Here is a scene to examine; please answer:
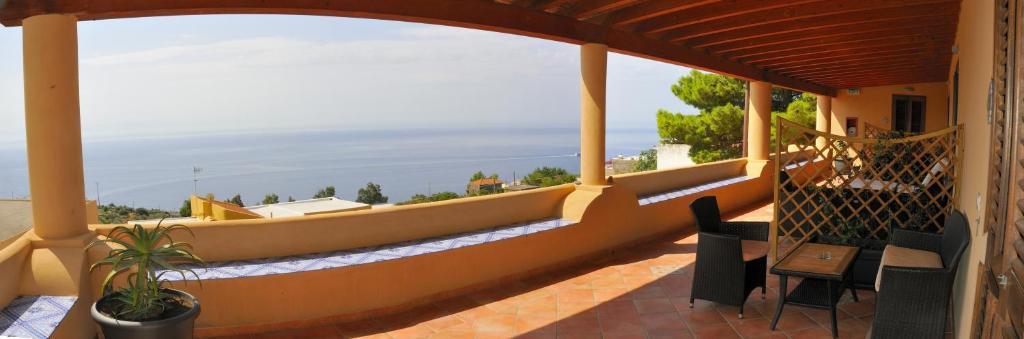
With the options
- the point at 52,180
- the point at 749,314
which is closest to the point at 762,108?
the point at 749,314

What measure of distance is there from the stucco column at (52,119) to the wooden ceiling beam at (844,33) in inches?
257

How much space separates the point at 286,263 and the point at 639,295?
9.48 ft

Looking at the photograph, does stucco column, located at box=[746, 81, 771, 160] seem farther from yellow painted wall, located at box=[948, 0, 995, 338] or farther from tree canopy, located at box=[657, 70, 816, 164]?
tree canopy, located at box=[657, 70, 816, 164]

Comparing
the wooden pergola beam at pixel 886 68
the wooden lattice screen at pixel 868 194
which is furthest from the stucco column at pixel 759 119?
the wooden lattice screen at pixel 868 194

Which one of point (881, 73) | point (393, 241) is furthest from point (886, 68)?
point (393, 241)

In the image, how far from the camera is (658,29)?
6.42 metres

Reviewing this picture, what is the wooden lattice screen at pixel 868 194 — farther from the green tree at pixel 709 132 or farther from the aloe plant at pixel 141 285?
the green tree at pixel 709 132

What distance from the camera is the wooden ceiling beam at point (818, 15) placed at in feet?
17.1

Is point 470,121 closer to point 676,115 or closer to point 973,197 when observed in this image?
point 676,115

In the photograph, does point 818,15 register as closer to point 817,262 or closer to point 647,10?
point 647,10

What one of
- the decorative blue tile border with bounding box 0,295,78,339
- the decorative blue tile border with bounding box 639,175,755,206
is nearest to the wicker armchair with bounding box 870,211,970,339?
the decorative blue tile border with bounding box 639,175,755,206

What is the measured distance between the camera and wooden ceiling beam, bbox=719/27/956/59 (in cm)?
686

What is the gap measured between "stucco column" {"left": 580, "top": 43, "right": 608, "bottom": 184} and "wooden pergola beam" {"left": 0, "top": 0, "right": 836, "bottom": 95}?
0.17 meters

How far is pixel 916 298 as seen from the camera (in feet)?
10.9
